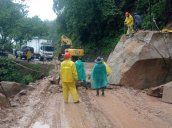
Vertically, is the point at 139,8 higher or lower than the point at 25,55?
higher

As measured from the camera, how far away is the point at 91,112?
49.9 feet

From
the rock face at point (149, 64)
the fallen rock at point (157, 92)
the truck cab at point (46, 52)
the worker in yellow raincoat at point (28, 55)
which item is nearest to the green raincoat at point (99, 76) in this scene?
the fallen rock at point (157, 92)

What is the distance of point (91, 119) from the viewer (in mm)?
13742

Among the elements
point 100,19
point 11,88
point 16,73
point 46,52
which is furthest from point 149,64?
point 46,52

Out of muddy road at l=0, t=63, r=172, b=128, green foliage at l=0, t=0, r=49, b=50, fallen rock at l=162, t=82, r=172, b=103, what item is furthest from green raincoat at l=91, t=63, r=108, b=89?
green foliage at l=0, t=0, r=49, b=50

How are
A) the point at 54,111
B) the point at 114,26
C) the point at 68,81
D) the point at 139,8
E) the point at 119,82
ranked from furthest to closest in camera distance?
1. the point at 114,26
2. the point at 139,8
3. the point at 119,82
4. the point at 68,81
5. the point at 54,111

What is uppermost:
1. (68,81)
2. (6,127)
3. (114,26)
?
(114,26)

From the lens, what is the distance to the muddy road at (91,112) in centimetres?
1316

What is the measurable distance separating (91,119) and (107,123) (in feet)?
2.86

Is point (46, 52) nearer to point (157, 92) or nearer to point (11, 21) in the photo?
point (11, 21)

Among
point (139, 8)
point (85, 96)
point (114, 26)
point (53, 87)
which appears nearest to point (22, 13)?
point (114, 26)

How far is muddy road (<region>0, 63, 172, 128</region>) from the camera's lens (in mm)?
13156

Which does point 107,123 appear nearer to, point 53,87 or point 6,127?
point 6,127

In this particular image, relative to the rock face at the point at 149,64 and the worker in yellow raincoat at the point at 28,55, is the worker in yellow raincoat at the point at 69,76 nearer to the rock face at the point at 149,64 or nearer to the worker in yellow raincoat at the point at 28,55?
the rock face at the point at 149,64
